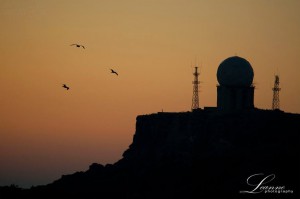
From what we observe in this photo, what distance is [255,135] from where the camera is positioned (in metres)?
152

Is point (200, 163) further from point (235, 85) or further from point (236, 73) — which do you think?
point (236, 73)

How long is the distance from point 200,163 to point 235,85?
782 inches

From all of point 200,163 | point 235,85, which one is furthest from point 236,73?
point 200,163

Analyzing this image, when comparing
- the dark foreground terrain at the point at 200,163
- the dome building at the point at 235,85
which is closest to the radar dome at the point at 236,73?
the dome building at the point at 235,85

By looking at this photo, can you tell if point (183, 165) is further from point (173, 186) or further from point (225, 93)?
point (225, 93)

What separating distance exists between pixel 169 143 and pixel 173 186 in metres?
17.7

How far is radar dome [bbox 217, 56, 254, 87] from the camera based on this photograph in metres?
162

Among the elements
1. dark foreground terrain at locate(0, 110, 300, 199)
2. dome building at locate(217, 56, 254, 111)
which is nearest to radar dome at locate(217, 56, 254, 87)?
dome building at locate(217, 56, 254, 111)

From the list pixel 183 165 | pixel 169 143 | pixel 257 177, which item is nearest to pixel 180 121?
pixel 169 143

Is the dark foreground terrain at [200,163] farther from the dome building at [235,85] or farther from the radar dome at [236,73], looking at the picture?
the radar dome at [236,73]

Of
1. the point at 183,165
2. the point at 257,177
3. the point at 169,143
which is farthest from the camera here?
the point at 169,143

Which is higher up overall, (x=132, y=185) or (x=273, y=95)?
(x=273, y=95)

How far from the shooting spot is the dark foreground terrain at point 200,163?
13625cm

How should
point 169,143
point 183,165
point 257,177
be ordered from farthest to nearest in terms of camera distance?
point 169,143 < point 183,165 < point 257,177
